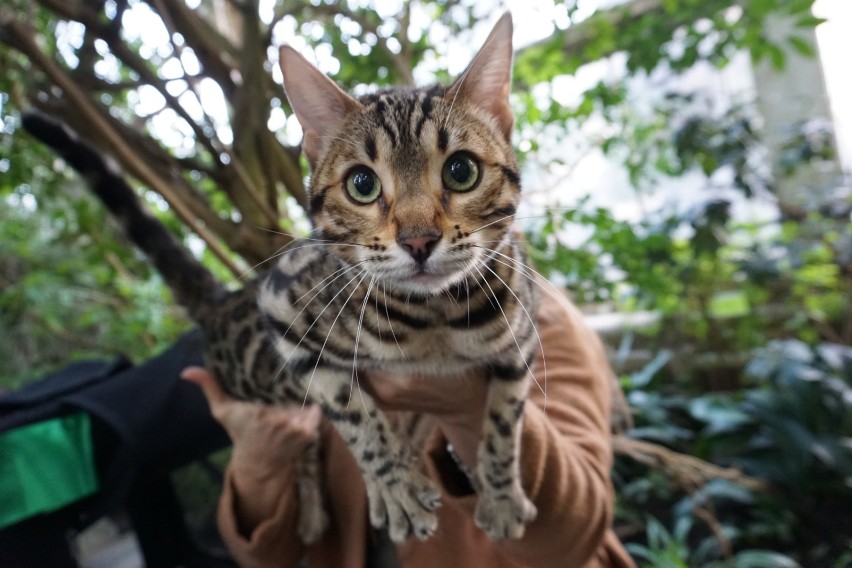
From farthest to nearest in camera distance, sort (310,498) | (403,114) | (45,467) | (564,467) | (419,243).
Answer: (310,498)
(45,467)
(564,467)
(403,114)
(419,243)

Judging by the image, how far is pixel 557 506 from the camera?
0.81 m

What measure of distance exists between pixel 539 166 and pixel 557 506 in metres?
0.86

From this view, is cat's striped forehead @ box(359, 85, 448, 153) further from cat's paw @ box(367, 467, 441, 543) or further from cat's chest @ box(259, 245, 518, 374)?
cat's paw @ box(367, 467, 441, 543)

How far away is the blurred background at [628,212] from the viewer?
3.96 feet

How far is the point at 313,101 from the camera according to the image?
2.35 feet

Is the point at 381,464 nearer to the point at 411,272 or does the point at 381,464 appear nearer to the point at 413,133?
the point at 411,272

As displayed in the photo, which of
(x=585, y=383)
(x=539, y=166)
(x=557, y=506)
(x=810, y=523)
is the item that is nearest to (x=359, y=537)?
(x=557, y=506)

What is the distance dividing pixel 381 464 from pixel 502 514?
0.61 ft

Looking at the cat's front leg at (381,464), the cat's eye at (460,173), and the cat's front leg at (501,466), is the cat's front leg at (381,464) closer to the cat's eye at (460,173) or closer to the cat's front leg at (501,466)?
the cat's front leg at (501,466)

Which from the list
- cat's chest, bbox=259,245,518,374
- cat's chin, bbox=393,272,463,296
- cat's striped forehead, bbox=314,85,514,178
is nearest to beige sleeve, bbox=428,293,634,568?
cat's chest, bbox=259,245,518,374

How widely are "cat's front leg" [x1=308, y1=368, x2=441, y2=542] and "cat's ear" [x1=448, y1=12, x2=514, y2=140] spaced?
1.39ft

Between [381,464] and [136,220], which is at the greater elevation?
[136,220]

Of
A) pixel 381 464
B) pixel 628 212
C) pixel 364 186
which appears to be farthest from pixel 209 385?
pixel 628 212

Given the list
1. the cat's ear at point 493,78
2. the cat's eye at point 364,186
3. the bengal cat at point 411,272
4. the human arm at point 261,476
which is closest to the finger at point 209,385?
the human arm at point 261,476
